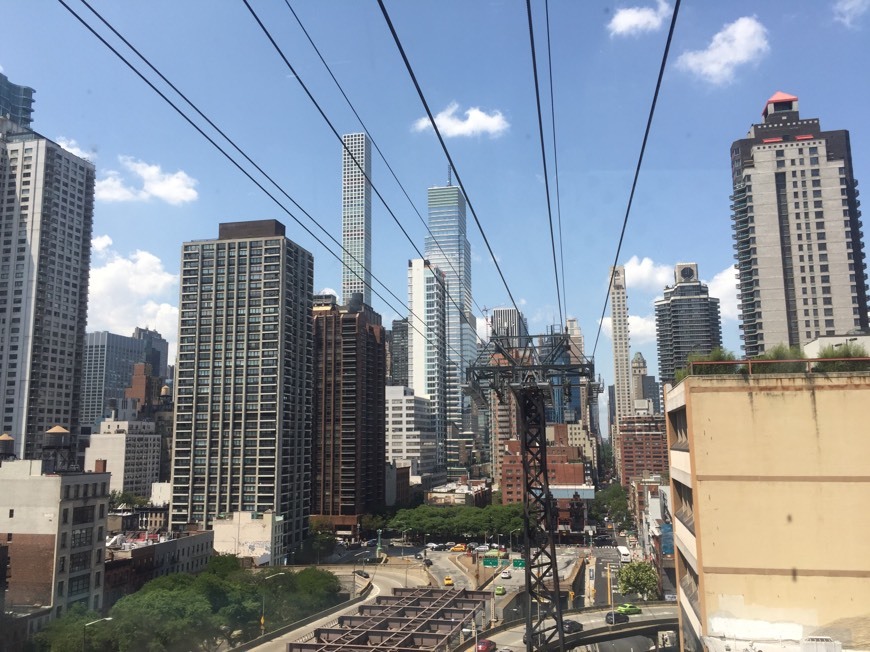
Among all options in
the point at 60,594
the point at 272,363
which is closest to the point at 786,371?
the point at 60,594

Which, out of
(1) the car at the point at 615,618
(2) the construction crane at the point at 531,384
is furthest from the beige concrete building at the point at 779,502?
(1) the car at the point at 615,618

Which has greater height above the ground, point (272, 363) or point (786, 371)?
point (272, 363)

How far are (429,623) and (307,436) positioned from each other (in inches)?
2103

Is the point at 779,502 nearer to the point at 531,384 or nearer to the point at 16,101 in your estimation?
the point at 531,384

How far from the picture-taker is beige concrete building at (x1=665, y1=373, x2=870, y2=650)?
18.0 m

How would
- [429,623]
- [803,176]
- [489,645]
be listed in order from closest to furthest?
[489,645] < [429,623] < [803,176]

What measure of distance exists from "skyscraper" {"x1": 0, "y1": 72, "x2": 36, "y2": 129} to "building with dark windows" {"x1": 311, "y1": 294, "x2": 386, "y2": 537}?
126 m

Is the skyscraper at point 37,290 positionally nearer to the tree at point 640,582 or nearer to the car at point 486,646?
the tree at point 640,582

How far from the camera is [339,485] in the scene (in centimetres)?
10656

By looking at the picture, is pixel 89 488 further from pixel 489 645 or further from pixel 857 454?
pixel 857 454

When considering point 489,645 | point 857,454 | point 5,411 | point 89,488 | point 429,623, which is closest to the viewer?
point 857,454

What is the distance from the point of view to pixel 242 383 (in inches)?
3489

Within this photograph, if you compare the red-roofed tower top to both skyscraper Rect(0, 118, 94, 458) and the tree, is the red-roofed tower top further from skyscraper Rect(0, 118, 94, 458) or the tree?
skyscraper Rect(0, 118, 94, 458)

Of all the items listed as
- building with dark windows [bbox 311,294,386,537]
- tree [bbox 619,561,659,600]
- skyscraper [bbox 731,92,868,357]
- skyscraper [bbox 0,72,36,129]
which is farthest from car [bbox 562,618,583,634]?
skyscraper [bbox 0,72,36,129]
